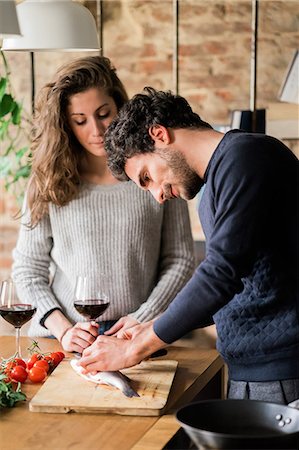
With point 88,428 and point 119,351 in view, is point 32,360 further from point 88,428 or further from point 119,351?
point 88,428

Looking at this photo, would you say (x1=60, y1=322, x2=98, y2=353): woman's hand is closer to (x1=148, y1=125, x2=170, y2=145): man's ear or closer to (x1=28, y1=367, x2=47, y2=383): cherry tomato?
(x1=28, y1=367, x2=47, y2=383): cherry tomato

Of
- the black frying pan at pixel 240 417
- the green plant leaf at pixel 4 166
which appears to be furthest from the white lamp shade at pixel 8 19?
the green plant leaf at pixel 4 166

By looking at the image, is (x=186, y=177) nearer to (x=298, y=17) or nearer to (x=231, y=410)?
(x=231, y=410)

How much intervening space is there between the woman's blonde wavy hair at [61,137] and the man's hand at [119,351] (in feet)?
2.46

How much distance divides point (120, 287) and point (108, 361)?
0.65 meters

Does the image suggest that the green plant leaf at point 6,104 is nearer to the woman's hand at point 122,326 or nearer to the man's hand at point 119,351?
the woman's hand at point 122,326

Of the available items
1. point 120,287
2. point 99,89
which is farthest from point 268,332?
point 99,89

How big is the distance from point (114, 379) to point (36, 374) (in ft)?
0.76

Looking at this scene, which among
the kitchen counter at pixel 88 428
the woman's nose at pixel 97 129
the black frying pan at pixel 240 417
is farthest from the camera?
the woman's nose at pixel 97 129

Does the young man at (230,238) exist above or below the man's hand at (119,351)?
above

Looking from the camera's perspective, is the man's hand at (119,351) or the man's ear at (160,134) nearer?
the man's hand at (119,351)

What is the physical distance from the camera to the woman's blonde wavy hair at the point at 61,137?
2.78 meters

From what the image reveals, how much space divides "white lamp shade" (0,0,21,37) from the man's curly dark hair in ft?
1.14

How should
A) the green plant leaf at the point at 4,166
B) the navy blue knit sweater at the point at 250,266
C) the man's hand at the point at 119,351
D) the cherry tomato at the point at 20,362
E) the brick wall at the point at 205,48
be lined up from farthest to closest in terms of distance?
the brick wall at the point at 205,48 → the green plant leaf at the point at 4,166 → the cherry tomato at the point at 20,362 → the man's hand at the point at 119,351 → the navy blue knit sweater at the point at 250,266
